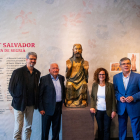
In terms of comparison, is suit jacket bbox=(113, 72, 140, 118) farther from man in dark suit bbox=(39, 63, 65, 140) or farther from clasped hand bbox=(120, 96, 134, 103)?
man in dark suit bbox=(39, 63, 65, 140)

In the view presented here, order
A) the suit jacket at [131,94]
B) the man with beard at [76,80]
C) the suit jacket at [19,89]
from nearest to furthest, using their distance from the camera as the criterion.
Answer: the suit jacket at [19,89] → the suit jacket at [131,94] → the man with beard at [76,80]

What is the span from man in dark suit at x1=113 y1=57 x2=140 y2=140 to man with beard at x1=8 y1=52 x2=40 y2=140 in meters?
Answer: 1.53

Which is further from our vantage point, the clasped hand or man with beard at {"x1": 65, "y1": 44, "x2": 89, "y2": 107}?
man with beard at {"x1": 65, "y1": 44, "x2": 89, "y2": 107}

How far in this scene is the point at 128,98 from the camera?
93.1 inches

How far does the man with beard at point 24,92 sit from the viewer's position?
7.50ft

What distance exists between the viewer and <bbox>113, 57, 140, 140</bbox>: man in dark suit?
2406 mm

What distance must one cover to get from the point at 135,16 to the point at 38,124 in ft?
12.0

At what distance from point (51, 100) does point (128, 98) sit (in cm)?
135

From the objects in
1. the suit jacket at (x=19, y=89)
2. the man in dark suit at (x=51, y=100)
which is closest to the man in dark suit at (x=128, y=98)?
the man in dark suit at (x=51, y=100)

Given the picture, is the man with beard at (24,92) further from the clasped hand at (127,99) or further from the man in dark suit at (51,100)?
the clasped hand at (127,99)

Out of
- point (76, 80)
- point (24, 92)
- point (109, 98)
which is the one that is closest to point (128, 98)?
point (109, 98)

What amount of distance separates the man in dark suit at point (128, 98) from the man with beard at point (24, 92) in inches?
60.4

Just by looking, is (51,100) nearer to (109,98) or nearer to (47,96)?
(47,96)

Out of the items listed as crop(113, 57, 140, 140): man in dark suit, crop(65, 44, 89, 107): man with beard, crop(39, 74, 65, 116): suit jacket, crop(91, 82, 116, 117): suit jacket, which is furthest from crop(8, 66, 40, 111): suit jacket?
crop(113, 57, 140, 140): man in dark suit
